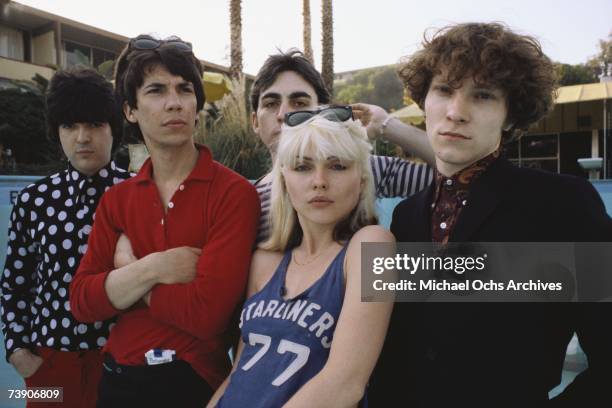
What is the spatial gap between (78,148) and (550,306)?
1.86m

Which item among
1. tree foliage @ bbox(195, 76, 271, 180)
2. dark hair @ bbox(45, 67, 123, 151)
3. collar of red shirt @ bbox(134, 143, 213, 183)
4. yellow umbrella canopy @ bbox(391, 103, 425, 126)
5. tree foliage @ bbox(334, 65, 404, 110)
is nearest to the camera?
collar of red shirt @ bbox(134, 143, 213, 183)

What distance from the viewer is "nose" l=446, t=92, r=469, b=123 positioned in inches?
52.9

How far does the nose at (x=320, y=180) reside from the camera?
1.52 meters

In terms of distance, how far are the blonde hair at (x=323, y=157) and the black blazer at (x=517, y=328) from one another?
36cm

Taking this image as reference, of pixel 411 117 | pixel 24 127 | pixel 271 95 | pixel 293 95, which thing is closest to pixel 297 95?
pixel 293 95

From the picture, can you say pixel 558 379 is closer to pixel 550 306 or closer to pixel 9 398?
pixel 550 306

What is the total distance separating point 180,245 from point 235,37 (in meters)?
13.0

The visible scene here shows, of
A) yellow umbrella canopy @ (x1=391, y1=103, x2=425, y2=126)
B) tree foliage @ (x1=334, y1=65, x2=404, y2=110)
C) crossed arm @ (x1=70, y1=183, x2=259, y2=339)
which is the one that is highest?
tree foliage @ (x1=334, y1=65, x2=404, y2=110)

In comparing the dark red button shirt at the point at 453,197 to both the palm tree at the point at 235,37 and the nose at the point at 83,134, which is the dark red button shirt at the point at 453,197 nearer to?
the nose at the point at 83,134

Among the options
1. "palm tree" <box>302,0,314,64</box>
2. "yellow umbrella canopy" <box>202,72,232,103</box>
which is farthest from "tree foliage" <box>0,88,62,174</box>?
"palm tree" <box>302,0,314,64</box>

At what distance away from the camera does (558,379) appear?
131 centimetres

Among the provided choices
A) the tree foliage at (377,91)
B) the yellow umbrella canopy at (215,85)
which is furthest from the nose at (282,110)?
the tree foliage at (377,91)

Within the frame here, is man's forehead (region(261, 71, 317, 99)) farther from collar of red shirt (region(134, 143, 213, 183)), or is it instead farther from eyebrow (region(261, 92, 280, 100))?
collar of red shirt (region(134, 143, 213, 183))

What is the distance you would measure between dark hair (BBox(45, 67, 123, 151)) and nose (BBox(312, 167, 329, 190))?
3.47 ft
